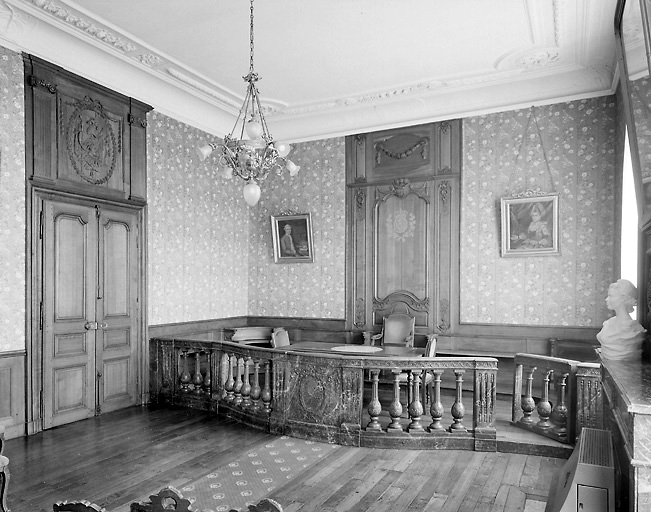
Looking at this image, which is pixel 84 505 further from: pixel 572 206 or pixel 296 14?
pixel 572 206

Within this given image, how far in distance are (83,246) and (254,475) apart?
375 cm

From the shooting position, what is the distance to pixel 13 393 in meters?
5.62

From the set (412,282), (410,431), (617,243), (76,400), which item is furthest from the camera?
(412,282)

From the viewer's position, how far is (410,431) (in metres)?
5.35

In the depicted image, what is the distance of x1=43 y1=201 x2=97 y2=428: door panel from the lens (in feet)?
19.9

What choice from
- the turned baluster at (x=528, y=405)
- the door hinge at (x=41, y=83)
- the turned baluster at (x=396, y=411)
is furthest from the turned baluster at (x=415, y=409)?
the door hinge at (x=41, y=83)

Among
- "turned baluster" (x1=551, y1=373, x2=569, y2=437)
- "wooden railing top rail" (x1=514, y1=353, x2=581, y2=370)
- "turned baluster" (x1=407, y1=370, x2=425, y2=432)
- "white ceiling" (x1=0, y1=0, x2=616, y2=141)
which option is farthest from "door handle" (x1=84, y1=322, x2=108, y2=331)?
"turned baluster" (x1=551, y1=373, x2=569, y2=437)

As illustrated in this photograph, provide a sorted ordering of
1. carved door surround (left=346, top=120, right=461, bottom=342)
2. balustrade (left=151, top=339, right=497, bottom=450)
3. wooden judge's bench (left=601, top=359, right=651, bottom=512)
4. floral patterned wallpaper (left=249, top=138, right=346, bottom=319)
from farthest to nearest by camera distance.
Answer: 1. floral patterned wallpaper (left=249, top=138, right=346, bottom=319)
2. carved door surround (left=346, top=120, right=461, bottom=342)
3. balustrade (left=151, top=339, right=497, bottom=450)
4. wooden judge's bench (left=601, top=359, right=651, bottom=512)

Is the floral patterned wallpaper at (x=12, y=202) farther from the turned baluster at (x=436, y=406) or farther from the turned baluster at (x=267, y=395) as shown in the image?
the turned baluster at (x=436, y=406)

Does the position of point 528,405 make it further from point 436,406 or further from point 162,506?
point 162,506

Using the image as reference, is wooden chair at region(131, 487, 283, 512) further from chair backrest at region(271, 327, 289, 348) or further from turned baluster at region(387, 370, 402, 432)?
chair backrest at region(271, 327, 289, 348)

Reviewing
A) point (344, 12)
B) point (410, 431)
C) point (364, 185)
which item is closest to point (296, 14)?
point (344, 12)

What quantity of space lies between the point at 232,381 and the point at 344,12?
4578 millimetres

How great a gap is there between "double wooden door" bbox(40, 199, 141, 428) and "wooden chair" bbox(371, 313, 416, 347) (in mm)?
3709
